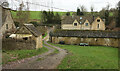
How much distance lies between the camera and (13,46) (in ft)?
77.0

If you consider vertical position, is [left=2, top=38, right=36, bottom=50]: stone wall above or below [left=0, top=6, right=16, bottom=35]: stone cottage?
below

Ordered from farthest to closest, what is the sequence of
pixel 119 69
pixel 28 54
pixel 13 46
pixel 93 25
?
pixel 93 25 → pixel 13 46 → pixel 28 54 → pixel 119 69

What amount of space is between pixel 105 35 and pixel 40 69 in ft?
84.9

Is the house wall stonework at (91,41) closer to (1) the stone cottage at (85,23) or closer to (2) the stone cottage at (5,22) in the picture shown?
(2) the stone cottage at (5,22)

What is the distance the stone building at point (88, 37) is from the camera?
33969mm

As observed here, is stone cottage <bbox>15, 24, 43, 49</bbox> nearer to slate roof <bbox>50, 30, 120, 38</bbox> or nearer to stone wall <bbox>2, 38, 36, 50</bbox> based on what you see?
stone wall <bbox>2, 38, 36, 50</bbox>

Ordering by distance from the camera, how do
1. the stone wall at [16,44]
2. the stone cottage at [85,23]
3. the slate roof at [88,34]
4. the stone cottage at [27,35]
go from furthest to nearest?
the stone cottage at [85,23]
the slate roof at [88,34]
the stone cottage at [27,35]
the stone wall at [16,44]

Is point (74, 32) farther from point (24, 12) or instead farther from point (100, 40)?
point (24, 12)

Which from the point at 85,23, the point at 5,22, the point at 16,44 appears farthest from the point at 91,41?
the point at 5,22

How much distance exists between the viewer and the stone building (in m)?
34.0

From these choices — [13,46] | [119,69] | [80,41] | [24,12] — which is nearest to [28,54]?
[13,46]

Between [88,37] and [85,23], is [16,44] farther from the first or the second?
[85,23]

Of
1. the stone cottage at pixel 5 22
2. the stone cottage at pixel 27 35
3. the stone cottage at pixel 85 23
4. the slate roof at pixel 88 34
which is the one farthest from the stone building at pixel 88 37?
the stone cottage at pixel 85 23

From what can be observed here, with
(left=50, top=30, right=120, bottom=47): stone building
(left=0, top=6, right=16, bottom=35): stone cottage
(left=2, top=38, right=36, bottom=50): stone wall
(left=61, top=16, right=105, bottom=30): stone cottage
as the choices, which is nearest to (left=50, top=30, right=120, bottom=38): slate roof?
(left=50, top=30, right=120, bottom=47): stone building
